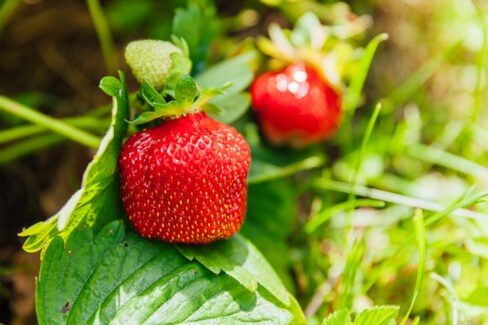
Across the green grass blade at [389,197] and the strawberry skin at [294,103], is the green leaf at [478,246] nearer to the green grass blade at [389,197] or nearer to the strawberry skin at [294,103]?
the green grass blade at [389,197]

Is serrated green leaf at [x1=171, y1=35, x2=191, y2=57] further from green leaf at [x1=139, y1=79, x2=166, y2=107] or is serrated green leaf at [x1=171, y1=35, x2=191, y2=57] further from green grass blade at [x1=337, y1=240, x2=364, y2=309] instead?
green grass blade at [x1=337, y1=240, x2=364, y2=309]

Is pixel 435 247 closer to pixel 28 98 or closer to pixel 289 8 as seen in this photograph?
pixel 289 8

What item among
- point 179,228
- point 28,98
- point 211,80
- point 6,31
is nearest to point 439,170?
point 211,80

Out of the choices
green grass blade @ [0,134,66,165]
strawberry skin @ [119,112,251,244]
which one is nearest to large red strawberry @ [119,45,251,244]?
strawberry skin @ [119,112,251,244]

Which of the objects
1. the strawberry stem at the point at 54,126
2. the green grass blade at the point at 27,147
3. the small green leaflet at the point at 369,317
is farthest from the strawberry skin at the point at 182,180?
the green grass blade at the point at 27,147

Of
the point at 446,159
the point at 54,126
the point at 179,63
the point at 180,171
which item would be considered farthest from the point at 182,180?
the point at 446,159
